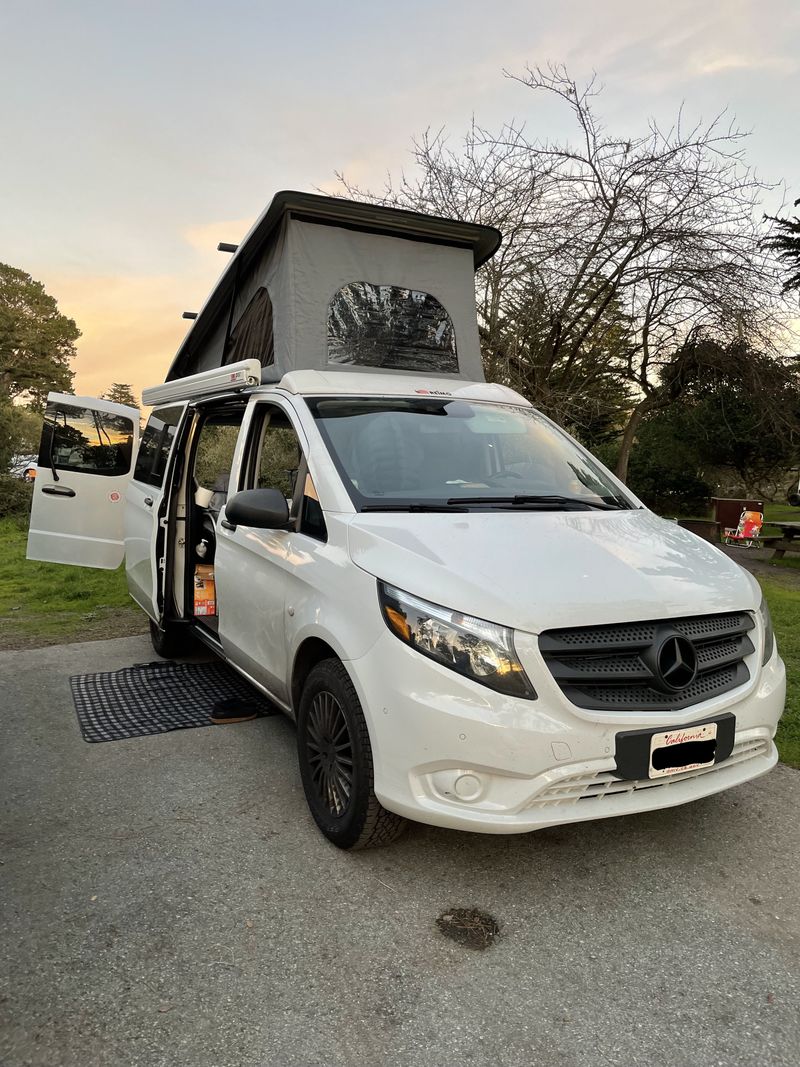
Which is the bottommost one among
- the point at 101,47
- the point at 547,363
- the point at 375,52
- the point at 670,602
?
the point at 670,602

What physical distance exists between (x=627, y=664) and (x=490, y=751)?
0.58m

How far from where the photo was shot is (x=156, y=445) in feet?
18.7

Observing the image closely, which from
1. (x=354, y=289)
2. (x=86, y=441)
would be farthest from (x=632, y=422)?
(x=86, y=441)

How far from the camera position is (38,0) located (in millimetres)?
7031

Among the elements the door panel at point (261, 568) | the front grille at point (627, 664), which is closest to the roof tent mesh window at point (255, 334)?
the door panel at point (261, 568)

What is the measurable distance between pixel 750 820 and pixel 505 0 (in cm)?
869

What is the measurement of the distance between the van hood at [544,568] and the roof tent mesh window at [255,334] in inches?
88.8

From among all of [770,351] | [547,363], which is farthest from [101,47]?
[770,351]

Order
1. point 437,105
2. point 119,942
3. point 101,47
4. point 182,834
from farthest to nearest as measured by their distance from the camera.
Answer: point 437,105 < point 101,47 < point 182,834 < point 119,942

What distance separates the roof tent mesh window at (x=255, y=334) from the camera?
4754 millimetres

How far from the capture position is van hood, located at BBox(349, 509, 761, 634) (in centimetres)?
248

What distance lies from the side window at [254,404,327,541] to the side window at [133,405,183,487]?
1.50 metres

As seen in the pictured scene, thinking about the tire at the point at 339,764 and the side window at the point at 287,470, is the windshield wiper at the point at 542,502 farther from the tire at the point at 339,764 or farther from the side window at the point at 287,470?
the tire at the point at 339,764

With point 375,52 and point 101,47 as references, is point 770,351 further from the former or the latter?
point 101,47
